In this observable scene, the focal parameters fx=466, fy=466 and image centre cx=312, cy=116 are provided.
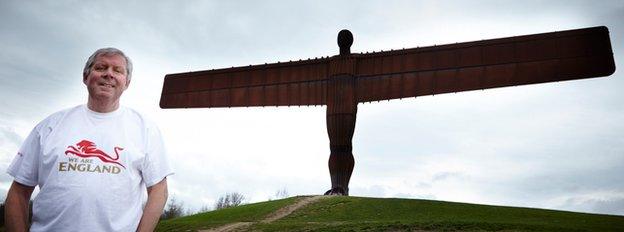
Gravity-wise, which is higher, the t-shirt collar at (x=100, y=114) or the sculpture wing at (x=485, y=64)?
the sculpture wing at (x=485, y=64)

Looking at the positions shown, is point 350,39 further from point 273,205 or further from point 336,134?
point 273,205

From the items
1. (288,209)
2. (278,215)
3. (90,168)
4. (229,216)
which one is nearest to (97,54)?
(90,168)

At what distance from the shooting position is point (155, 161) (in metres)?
2.80

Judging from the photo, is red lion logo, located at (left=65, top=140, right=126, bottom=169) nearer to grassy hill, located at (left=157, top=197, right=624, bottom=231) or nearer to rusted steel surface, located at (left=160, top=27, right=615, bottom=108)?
grassy hill, located at (left=157, top=197, right=624, bottom=231)

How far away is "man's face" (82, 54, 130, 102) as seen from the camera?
2.75 meters

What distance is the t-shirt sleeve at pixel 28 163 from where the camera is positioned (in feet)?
8.77

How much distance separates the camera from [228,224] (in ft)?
53.9

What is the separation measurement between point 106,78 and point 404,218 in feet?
42.7

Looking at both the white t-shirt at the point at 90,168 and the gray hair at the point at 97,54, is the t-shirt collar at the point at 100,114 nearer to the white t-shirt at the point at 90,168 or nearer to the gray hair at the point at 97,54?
the white t-shirt at the point at 90,168

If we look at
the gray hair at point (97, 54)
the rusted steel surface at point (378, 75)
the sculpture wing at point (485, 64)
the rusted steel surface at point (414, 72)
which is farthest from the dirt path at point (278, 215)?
the gray hair at point (97, 54)

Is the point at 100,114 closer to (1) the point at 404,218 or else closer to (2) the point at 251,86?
(1) the point at 404,218

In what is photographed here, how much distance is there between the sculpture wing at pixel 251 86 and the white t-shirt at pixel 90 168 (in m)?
13.6

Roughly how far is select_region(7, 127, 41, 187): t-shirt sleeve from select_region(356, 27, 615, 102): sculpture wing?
44.0ft

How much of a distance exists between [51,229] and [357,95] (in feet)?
45.1
